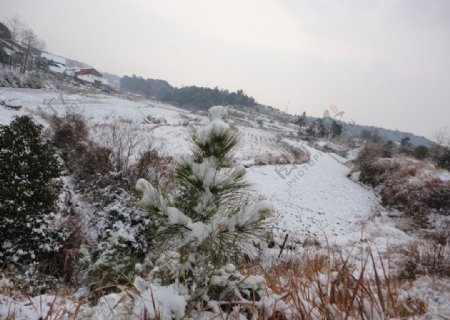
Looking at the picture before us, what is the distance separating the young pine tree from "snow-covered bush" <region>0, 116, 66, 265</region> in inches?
248

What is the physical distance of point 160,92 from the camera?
133500 mm

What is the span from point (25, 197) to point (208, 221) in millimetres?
7143

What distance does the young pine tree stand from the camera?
73.4 inches

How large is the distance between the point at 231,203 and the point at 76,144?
14.6 m

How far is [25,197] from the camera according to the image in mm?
7117

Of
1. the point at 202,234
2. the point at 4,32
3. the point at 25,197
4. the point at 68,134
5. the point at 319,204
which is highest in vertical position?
the point at 4,32

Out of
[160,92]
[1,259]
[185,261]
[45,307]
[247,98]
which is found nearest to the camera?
[185,261]

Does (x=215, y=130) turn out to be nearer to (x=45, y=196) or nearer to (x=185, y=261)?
(x=185, y=261)

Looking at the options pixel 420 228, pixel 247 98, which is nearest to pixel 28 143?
pixel 420 228

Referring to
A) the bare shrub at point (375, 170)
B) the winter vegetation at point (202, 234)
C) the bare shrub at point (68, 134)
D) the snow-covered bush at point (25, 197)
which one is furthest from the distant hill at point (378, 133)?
the snow-covered bush at point (25, 197)

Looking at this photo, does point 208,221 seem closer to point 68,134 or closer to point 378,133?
point 68,134

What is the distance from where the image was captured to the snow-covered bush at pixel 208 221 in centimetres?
185

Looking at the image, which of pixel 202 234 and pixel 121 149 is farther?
pixel 121 149

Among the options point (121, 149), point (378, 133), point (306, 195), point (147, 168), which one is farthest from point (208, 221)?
point (378, 133)
